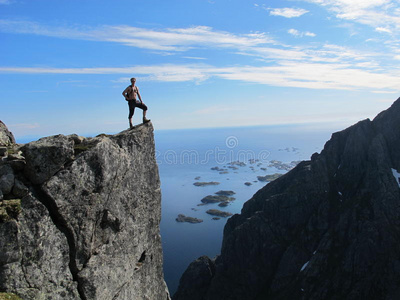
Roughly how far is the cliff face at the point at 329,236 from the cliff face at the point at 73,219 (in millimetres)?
82032

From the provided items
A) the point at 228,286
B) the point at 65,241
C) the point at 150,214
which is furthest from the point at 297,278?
the point at 65,241

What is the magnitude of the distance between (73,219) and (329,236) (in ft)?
313

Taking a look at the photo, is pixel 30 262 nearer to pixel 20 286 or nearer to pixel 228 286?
pixel 20 286

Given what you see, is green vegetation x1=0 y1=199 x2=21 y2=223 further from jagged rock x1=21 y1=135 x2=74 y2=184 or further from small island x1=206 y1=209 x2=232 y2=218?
small island x1=206 y1=209 x2=232 y2=218

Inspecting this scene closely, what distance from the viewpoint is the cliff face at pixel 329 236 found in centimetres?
8100

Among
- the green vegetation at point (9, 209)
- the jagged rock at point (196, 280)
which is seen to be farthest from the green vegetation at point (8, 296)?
the jagged rock at point (196, 280)

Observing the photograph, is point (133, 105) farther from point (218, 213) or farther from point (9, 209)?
point (218, 213)

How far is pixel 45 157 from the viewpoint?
1348 cm

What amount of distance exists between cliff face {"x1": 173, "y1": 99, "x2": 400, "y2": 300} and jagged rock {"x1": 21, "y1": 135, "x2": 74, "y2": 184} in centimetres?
8776

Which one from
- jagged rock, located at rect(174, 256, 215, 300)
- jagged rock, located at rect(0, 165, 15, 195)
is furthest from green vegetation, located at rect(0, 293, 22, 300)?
jagged rock, located at rect(174, 256, 215, 300)

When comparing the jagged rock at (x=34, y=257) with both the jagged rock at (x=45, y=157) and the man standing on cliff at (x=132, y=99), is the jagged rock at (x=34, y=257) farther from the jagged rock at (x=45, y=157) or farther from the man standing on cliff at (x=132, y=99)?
the man standing on cliff at (x=132, y=99)

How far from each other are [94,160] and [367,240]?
91705mm

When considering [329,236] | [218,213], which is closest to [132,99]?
[329,236]

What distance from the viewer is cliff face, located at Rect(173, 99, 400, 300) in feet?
266
